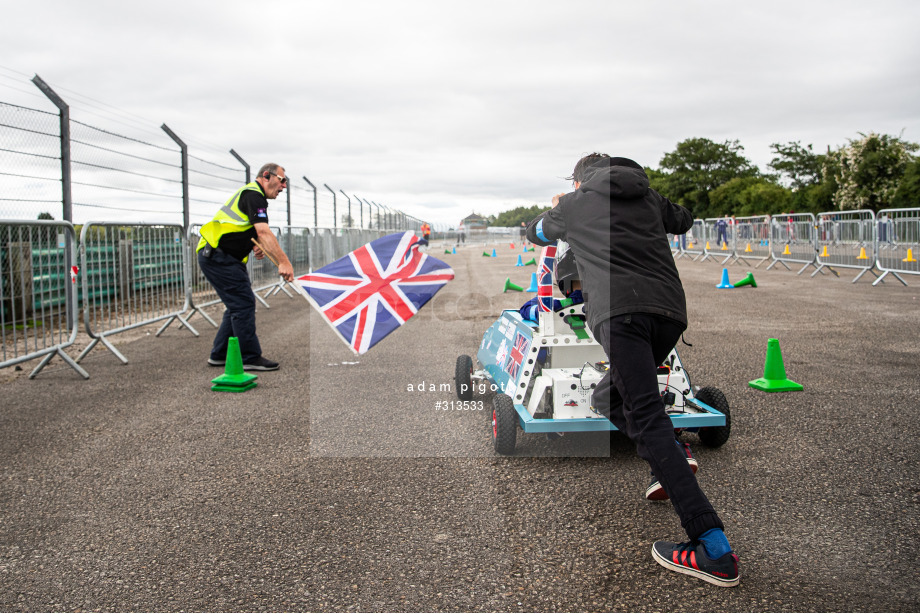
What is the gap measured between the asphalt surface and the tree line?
147ft

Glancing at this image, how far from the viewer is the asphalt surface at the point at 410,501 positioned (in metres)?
2.82

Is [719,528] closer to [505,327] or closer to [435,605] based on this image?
[435,605]

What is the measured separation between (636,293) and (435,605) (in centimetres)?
153

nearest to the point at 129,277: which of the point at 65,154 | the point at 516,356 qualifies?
→ the point at 65,154

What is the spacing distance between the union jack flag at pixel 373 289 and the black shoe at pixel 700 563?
260 cm

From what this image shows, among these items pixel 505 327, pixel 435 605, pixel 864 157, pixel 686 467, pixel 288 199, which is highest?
pixel 864 157

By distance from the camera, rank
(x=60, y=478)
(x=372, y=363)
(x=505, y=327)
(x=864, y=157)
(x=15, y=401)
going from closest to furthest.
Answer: (x=60, y=478), (x=505, y=327), (x=15, y=401), (x=372, y=363), (x=864, y=157)

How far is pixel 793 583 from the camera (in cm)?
283

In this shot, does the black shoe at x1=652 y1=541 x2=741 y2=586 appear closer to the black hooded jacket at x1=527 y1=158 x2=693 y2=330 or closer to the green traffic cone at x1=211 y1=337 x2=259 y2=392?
the black hooded jacket at x1=527 y1=158 x2=693 y2=330

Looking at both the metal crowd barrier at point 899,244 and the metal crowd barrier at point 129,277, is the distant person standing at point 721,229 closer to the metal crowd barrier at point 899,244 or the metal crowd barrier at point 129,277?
the metal crowd barrier at point 899,244

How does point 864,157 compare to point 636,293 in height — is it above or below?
above

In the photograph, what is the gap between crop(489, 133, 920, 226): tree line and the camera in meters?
48.2

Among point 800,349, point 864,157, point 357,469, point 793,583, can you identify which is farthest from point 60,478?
point 864,157

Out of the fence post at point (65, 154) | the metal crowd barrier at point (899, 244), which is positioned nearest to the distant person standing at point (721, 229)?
the metal crowd barrier at point (899, 244)
